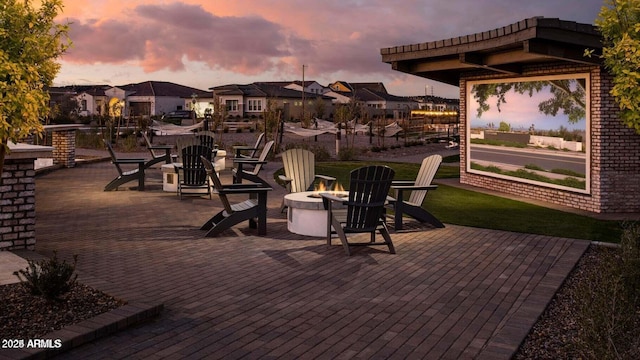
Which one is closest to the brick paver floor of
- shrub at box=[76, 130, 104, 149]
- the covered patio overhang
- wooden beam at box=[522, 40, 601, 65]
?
the covered patio overhang

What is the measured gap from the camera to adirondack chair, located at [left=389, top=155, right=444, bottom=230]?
8.74 m

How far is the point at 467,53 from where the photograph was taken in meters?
11.7

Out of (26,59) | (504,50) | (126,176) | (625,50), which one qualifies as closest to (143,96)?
(126,176)

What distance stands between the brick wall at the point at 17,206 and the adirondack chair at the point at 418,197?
4.75 meters

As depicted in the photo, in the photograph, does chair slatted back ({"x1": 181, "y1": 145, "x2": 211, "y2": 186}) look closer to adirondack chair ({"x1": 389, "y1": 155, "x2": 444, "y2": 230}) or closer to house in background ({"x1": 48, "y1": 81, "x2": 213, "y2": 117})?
adirondack chair ({"x1": 389, "y1": 155, "x2": 444, "y2": 230})

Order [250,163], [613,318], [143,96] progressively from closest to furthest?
1. [613,318]
2. [250,163]
3. [143,96]

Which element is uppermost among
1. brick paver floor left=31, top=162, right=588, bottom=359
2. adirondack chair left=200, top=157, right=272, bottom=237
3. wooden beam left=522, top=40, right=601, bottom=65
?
wooden beam left=522, top=40, right=601, bottom=65

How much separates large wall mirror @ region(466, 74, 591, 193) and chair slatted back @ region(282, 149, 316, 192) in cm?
508

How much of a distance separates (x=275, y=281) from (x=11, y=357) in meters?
2.64

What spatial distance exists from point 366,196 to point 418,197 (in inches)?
89.0

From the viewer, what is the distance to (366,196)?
7.27 m

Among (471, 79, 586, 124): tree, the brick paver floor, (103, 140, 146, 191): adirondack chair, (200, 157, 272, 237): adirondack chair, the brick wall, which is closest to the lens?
the brick paver floor

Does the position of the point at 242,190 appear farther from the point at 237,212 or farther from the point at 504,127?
the point at 504,127

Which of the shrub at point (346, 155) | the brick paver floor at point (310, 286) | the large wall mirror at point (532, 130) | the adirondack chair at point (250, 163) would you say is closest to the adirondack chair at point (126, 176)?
the adirondack chair at point (250, 163)
